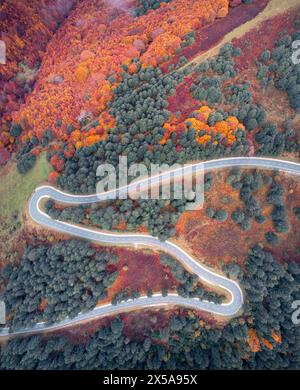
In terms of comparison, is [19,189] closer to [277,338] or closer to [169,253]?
[169,253]

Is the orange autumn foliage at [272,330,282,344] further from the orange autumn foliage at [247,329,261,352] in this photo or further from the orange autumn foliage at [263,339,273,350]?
the orange autumn foliage at [247,329,261,352]

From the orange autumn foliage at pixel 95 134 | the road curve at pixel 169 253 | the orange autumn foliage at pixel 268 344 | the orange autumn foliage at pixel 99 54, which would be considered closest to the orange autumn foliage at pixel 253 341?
the orange autumn foliage at pixel 268 344

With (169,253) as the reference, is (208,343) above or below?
below

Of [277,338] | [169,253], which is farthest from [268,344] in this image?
[169,253]

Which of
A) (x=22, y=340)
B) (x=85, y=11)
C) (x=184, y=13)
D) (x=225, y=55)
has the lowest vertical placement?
(x=22, y=340)

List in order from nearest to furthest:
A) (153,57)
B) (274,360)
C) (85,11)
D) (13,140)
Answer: (274,360) < (153,57) < (13,140) < (85,11)

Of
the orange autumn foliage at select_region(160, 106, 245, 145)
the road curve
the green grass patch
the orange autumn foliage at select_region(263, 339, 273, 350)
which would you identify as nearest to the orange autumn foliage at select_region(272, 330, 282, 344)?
the orange autumn foliage at select_region(263, 339, 273, 350)

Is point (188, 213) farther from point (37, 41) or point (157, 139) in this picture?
point (37, 41)

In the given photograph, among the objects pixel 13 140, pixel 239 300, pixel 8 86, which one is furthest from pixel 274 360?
pixel 8 86
